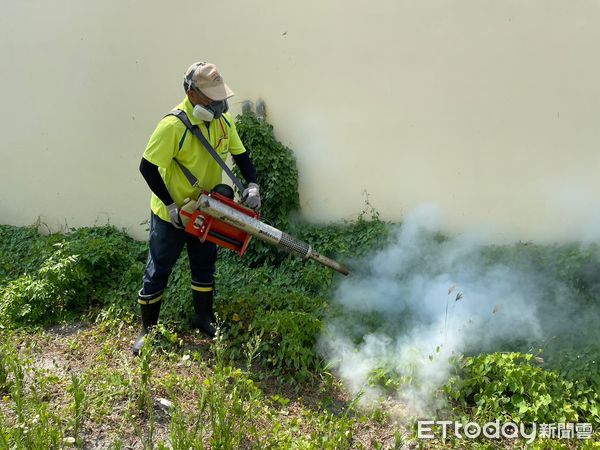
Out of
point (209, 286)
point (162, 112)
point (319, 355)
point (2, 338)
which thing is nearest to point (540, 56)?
point (319, 355)

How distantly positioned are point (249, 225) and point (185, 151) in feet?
2.46

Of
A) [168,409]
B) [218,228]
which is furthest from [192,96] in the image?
[168,409]

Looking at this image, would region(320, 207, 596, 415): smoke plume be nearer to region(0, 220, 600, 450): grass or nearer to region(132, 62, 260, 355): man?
region(0, 220, 600, 450): grass

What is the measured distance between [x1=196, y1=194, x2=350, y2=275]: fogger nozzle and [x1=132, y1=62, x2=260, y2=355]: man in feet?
0.58

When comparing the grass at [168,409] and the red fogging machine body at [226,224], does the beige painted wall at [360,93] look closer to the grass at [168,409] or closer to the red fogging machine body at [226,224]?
the red fogging machine body at [226,224]

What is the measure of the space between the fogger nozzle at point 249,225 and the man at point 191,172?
176mm

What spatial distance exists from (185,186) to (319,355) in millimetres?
1718

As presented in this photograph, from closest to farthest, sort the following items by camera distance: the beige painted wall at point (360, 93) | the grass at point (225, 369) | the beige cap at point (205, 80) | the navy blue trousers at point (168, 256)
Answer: the grass at point (225, 369), the beige cap at point (205, 80), the navy blue trousers at point (168, 256), the beige painted wall at point (360, 93)

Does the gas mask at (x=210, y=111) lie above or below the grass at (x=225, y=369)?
above

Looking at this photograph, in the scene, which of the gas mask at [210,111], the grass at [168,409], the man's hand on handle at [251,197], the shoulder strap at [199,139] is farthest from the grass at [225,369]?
the gas mask at [210,111]

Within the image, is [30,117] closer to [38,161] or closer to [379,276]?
[38,161]

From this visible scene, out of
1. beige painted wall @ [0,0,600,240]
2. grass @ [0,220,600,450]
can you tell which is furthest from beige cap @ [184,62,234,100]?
beige painted wall @ [0,0,600,240]

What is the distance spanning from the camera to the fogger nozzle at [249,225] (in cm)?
378

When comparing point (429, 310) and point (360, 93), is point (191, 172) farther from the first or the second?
point (429, 310)
